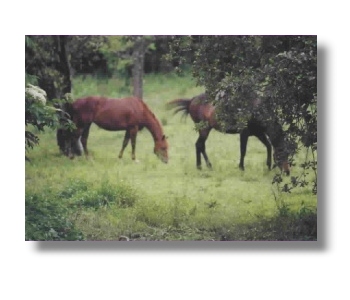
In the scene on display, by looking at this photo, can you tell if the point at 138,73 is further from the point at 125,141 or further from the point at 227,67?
the point at 227,67

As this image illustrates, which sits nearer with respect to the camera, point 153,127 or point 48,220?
point 48,220

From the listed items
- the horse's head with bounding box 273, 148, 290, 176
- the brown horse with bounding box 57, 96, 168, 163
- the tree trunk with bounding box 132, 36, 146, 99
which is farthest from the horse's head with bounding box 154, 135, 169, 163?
the horse's head with bounding box 273, 148, 290, 176

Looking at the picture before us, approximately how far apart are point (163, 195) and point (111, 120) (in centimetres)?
66

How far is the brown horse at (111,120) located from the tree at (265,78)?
0.43 m

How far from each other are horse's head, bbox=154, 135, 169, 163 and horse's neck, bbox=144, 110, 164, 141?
0.08 ft

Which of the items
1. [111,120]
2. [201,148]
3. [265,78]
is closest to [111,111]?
[111,120]

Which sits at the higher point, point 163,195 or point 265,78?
point 265,78

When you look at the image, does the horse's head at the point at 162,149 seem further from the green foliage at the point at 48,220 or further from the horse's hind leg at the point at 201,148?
the green foliage at the point at 48,220

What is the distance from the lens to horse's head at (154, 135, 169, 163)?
21.7 feet

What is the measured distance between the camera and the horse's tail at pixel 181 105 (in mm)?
6559

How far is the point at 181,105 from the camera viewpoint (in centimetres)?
656
